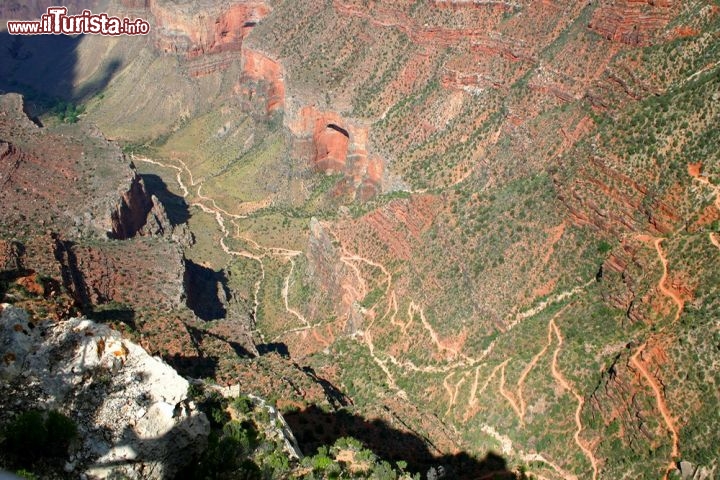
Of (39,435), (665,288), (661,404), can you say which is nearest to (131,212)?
(39,435)

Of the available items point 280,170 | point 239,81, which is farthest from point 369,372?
point 239,81

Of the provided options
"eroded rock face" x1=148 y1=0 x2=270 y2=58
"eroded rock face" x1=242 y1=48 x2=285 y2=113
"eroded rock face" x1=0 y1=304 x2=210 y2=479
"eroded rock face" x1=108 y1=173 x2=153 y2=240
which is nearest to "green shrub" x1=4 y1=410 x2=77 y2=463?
"eroded rock face" x1=0 y1=304 x2=210 y2=479

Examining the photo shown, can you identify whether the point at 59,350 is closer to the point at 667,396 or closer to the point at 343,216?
the point at 667,396

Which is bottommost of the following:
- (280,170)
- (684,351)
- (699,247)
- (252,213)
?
(252,213)

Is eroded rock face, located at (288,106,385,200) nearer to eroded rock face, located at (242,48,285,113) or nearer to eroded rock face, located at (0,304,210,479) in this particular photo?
eroded rock face, located at (242,48,285,113)

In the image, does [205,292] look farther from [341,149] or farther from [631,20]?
[631,20]

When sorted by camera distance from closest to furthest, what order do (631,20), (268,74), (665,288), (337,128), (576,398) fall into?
1. (665,288)
2. (576,398)
3. (631,20)
4. (337,128)
5. (268,74)

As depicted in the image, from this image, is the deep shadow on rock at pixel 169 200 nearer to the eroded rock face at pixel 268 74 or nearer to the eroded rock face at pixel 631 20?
the eroded rock face at pixel 268 74

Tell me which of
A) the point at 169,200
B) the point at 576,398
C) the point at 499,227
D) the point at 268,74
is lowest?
the point at 169,200

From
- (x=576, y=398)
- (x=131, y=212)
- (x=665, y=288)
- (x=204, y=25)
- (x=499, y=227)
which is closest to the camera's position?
(x=665, y=288)
